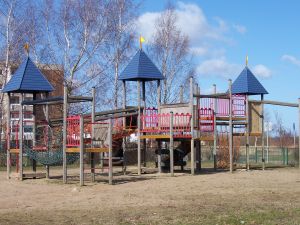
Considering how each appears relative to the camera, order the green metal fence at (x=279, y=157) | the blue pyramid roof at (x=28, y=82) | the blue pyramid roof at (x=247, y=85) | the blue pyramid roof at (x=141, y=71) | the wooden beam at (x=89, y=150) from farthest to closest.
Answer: the green metal fence at (x=279, y=157) < the blue pyramid roof at (x=247, y=85) < the blue pyramid roof at (x=141, y=71) < the blue pyramid roof at (x=28, y=82) < the wooden beam at (x=89, y=150)

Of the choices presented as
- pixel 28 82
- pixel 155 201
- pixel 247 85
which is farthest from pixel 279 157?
pixel 155 201

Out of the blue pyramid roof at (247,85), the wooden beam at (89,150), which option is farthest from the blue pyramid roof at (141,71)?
the wooden beam at (89,150)

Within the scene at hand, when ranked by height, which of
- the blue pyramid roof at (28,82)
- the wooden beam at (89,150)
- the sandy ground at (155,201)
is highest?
the blue pyramid roof at (28,82)

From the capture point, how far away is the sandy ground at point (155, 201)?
30.7 feet

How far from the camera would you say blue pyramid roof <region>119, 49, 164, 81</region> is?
835 inches

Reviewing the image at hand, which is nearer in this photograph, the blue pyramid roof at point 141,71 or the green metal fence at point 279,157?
the blue pyramid roof at point 141,71

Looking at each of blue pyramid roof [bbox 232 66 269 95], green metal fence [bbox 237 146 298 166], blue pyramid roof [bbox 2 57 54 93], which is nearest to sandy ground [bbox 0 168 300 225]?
blue pyramid roof [bbox 2 57 54 93]

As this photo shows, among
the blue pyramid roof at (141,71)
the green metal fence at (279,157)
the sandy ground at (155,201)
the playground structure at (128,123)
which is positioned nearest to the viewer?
the sandy ground at (155,201)

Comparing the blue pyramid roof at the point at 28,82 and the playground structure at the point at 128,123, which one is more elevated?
the blue pyramid roof at the point at 28,82

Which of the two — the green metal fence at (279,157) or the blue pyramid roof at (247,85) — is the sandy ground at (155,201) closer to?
the blue pyramid roof at (247,85)

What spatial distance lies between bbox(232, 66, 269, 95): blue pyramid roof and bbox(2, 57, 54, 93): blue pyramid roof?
9.78m

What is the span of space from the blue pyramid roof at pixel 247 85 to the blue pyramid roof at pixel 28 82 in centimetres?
978

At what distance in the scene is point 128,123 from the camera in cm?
2205

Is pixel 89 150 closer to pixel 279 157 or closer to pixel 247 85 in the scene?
pixel 247 85
